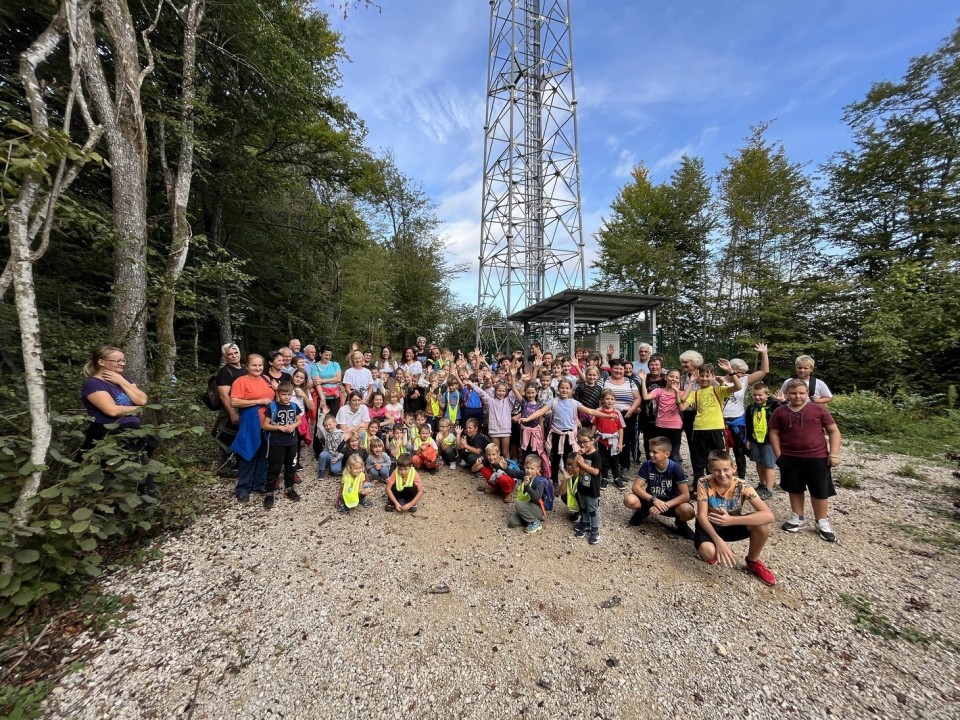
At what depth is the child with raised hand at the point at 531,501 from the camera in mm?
4102

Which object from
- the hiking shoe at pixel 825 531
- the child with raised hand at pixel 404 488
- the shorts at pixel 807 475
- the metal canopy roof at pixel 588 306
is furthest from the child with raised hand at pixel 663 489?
the metal canopy roof at pixel 588 306

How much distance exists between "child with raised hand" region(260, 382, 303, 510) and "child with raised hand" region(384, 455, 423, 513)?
46.8 inches

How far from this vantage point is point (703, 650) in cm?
255

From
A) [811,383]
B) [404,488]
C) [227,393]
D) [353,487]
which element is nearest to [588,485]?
[404,488]

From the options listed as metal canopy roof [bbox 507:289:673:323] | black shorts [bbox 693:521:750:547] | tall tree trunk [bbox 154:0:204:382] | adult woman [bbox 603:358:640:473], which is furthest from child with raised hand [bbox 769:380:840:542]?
tall tree trunk [bbox 154:0:204:382]

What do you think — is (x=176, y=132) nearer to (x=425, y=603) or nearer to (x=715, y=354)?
(x=425, y=603)

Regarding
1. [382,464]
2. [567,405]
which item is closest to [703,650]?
[567,405]

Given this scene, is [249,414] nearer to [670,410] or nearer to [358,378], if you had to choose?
[358,378]

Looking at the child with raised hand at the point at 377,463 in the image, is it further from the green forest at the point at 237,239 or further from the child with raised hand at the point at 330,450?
the green forest at the point at 237,239

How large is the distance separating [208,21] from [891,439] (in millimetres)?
15513

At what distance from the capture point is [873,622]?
2746 millimetres

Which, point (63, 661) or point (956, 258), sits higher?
point (956, 258)

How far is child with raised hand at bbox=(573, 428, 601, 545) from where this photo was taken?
3.86 m

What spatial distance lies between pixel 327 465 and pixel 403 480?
149 cm
